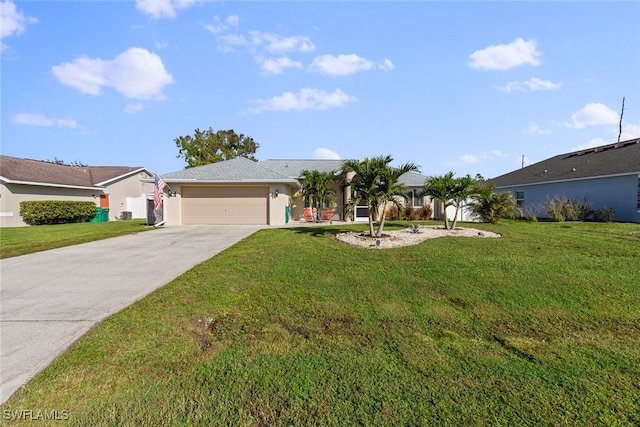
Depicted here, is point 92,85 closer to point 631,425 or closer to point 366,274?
point 366,274

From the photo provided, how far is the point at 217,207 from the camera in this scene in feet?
59.4

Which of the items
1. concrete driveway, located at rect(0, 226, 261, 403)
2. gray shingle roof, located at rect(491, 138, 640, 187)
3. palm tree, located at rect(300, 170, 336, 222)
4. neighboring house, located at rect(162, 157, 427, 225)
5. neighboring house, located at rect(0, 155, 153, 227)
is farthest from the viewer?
palm tree, located at rect(300, 170, 336, 222)

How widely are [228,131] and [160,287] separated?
3828 cm

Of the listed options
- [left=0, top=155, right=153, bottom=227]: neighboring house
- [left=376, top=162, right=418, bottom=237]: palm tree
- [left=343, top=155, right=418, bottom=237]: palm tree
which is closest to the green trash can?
[left=0, top=155, right=153, bottom=227]: neighboring house

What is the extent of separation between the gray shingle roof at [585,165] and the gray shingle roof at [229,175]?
17.5 meters

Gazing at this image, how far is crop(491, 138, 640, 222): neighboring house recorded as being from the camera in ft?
53.1

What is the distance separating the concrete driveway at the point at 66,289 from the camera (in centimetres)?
336

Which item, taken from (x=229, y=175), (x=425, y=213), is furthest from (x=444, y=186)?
(x=229, y=175)

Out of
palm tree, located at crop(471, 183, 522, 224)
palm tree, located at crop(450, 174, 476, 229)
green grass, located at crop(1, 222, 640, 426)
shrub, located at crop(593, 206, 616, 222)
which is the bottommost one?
green grass, located at crop(1, 222, 640, 426)

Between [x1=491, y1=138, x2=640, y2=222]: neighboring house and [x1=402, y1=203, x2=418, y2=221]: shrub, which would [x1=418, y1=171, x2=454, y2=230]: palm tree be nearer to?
[x1=402, y1=203, x2=418, y2=221]: shrub

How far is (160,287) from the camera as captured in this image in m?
5.54

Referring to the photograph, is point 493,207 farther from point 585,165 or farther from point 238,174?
point 238,174

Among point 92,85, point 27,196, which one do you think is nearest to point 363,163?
point 92,85

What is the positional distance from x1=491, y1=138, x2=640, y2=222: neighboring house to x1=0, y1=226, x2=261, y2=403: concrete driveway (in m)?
20.1
